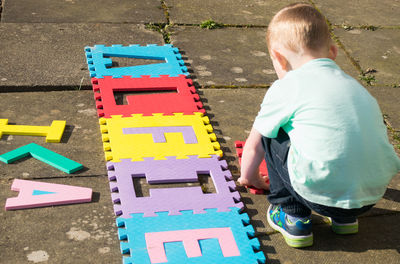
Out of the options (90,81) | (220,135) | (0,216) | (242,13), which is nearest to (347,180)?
(220,135)

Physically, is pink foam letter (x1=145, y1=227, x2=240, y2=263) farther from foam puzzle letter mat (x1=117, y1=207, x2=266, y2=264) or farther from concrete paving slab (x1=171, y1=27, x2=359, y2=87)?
concrete paving slab (x1=171, y1=27, x2=359, y2=87)

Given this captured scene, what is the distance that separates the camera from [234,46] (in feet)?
14.5

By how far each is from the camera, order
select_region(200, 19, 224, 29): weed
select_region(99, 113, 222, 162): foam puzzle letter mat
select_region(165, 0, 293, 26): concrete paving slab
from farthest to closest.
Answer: select_region(165, 0, 293, 26): concrete paving slab → select_region(200, 19, 224, 29): weed → select_region(99, 113, 222, 162): foam puzzle letter mat

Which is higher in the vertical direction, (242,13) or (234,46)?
(242,13)

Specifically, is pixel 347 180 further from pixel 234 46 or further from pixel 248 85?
pixel 234 46

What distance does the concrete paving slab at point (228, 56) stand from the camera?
3922mm

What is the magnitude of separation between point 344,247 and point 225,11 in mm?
3085

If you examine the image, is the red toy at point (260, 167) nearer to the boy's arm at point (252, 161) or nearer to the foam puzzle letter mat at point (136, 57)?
the boy's arm at point (252, 161)

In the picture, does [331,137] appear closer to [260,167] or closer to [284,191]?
[284,191]

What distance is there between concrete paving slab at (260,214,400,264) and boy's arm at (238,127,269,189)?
1.10 ft

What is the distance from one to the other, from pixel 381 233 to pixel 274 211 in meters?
0.55

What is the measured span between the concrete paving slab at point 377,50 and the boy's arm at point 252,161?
1770 mm

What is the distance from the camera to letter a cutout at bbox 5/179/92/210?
8.27ft

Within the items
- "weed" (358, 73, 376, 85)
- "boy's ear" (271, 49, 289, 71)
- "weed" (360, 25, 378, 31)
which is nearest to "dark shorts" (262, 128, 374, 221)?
"boy's ear" (271, 49, 289, 71)
